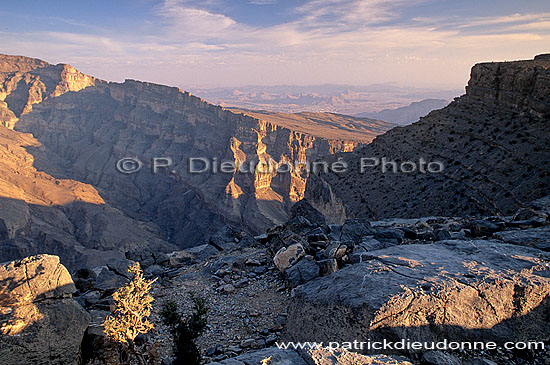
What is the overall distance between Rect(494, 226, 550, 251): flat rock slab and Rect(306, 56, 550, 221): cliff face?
9420 mm

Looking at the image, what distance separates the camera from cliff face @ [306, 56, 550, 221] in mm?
17562

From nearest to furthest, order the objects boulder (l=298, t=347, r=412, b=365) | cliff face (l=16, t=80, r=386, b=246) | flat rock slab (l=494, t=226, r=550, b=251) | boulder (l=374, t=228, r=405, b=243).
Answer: boulder (l=298, t=347, r=412, b=365) < flat rock slab (l=494, t=226, r=550, b=251) < boulder (l=374, t=228, r=405, b=243) < cliff face (l=16, t=80, r=386, b=246)

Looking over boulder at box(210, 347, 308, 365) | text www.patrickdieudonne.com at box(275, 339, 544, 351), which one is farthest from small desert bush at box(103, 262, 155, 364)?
text www.patrickdieudonne.com at box(275, 339, 544, 351)

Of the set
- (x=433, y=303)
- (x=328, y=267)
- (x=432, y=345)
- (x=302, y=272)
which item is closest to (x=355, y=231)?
(x=302, y=272)

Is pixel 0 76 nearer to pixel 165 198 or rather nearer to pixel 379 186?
pixel 165 198

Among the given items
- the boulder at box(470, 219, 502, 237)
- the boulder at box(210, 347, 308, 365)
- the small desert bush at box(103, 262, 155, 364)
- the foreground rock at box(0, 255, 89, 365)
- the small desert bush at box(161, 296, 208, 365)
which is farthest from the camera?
the boulder at box(470, 219, 502, 237)

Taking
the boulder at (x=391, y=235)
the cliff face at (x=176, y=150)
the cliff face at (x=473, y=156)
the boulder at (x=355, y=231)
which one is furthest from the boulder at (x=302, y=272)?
the cliff face at (x=176, y=150)

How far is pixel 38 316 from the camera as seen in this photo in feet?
21.3

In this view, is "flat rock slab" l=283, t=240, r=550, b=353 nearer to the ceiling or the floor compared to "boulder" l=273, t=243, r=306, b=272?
nearer to the ceiling

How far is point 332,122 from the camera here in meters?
154

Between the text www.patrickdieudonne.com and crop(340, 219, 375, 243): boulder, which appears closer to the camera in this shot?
the text www.patrickdieudonne.com

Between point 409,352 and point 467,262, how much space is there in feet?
8.12

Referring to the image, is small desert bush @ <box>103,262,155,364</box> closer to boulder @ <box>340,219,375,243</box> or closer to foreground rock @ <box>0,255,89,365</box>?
foreground rock @ <box>0,255,89,365</box>

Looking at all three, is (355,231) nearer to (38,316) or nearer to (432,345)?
(432,345)
